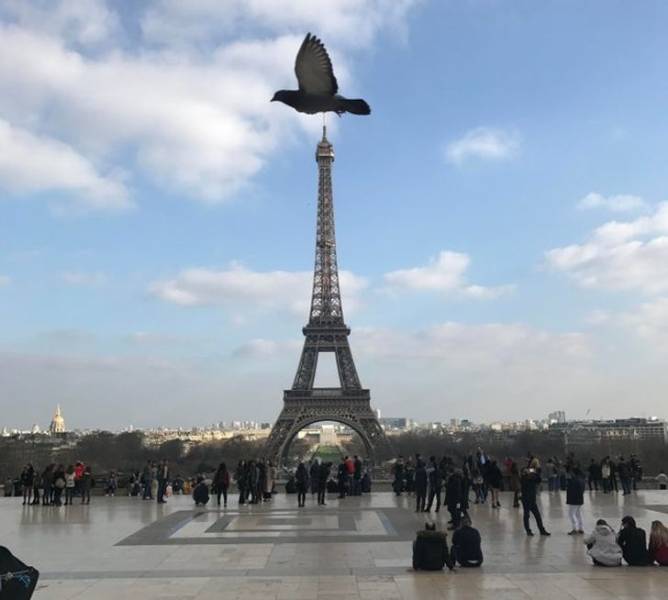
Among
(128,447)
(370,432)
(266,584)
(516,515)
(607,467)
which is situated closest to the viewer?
(266,584)

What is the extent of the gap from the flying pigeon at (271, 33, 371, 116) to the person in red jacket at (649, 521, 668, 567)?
27.0 ft

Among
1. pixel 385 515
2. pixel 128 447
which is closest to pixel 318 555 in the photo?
pixel 385 515

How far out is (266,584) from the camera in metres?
10.3

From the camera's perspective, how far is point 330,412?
255ft

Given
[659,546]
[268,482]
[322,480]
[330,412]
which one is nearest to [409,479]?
[322,480]

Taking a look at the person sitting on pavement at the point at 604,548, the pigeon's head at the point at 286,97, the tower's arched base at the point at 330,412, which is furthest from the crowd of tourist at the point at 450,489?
the tower's arched base at the point at 330,412

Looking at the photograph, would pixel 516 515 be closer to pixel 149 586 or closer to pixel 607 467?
pixel 607 467

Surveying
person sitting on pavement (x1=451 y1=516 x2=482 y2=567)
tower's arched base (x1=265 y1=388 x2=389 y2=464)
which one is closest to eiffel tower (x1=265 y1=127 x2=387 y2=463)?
tower's arched base (x1=265 y1=388 x2=389 y2=464)

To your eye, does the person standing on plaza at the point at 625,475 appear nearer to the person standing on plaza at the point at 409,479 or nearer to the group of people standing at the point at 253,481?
the person standing on plaza at the point at 409,479

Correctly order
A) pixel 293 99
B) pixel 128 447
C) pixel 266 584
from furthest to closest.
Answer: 1. pixel 128 447
2. pixel 293 99
3. pixel 266 584

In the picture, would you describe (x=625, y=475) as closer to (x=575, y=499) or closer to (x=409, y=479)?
(x=409, y=479)

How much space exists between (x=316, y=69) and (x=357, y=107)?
1.12 metres

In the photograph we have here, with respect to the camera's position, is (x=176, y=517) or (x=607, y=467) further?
(x=607, y=467)

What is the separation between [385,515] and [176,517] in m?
5.55
